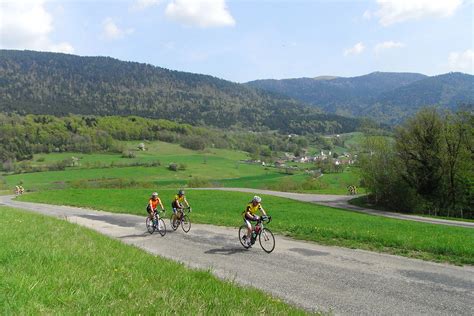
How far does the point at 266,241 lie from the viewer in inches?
613

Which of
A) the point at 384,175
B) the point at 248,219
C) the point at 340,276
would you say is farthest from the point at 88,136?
the point at 340,276

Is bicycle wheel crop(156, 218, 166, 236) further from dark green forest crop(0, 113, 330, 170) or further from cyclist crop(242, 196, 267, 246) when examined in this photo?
dark green forest crop(0, 113, 330, 170)

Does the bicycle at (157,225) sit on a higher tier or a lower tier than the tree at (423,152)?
lower

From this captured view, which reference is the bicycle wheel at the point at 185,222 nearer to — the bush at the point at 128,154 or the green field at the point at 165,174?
the green field at the point at 165,174

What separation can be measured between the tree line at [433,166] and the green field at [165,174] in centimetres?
2082

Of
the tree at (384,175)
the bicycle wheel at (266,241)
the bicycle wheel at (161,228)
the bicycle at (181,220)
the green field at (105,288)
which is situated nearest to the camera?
the green field at (105,288)

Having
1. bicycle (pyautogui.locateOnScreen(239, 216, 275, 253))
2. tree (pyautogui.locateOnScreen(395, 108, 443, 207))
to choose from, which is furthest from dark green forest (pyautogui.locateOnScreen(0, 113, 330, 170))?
bicycle (pyautogui.locateOnScreen(239, 216, 275, 253))

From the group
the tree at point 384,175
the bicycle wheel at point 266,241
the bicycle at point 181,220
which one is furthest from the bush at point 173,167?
the bicycle wheel at point 266,241

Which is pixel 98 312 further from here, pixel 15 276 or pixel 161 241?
pixel 161 241

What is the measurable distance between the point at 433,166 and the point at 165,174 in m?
77.3

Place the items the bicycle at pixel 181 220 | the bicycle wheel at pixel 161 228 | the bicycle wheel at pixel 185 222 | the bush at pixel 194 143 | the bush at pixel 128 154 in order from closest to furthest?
the bicycle wheel at pixel 161 228 → the bicycle wheel at pixel 185 222 → the bicycle at pixel 181 220 → the bush at pixel 128 154 → the bush at pixel 194 143

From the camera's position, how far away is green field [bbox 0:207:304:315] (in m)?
5.52

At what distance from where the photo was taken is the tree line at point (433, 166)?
4781 cm

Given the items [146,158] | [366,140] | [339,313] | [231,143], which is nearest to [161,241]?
[339,313]
